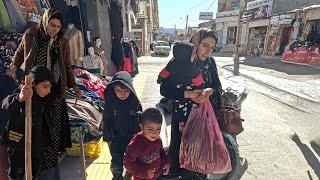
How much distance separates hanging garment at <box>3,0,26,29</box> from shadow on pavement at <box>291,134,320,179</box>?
463 centimetres

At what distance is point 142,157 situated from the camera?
250cm

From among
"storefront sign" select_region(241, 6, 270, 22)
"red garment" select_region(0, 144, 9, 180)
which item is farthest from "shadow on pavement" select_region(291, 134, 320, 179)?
"storefront sign" select_region(241, 6, 270, 22)

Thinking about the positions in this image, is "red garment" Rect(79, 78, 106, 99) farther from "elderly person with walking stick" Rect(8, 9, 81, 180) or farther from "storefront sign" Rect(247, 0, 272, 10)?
"storefront sign" Rect(247, 0, 272, 10)

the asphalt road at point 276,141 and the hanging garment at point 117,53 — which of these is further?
the hanging garment at point 117,53

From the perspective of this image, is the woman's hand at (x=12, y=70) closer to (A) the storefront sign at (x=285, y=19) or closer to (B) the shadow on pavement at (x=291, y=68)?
(B) the shadow on pavement at (x=291, y=68)

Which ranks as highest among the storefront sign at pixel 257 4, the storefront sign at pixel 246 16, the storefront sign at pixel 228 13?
the storefront sign at pixel 257 4

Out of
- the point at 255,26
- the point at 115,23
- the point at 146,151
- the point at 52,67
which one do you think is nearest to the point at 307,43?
the point at 255,26

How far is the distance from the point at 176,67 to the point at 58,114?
116cm

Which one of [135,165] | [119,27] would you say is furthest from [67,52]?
[119,27]

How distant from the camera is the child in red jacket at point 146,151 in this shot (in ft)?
8.13

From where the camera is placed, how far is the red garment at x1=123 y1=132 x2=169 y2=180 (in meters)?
2.48

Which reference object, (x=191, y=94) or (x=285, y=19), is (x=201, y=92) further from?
(x=285, y=19)

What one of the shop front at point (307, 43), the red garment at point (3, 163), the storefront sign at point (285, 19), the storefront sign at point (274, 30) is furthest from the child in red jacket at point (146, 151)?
the storefront sign at point (274, 30)

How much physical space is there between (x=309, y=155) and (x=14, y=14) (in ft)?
15.9
